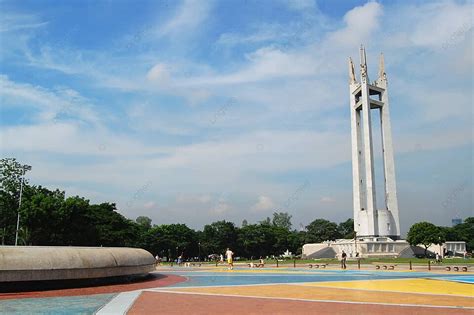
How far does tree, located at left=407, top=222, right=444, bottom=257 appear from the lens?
237 ft

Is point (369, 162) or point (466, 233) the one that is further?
point (466, 233)

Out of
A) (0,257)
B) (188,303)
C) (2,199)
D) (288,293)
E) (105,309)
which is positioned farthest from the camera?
(2,199)

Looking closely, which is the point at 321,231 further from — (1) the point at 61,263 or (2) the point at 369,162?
(1) the point at 61,263

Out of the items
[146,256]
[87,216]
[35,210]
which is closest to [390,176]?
[87,216]

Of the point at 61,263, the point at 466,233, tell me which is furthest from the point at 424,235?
the point at 61,263

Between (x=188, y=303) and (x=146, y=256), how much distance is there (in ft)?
27.2

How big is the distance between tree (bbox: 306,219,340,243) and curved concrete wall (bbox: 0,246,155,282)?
106 metres

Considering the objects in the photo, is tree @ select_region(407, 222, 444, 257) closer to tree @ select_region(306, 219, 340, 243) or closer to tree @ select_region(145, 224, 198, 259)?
tree @ select_region(145, 224, 198, 259)

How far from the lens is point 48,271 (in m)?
14.5

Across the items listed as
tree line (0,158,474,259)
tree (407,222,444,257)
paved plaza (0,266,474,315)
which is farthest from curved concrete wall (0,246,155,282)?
tree (407,222,444,257)

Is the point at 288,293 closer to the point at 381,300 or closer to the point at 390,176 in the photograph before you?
the point at 381,300

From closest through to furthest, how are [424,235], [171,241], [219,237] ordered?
[424,235] < [171,241] < [219,237]

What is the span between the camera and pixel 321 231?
12662cm

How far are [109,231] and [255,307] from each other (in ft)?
197
